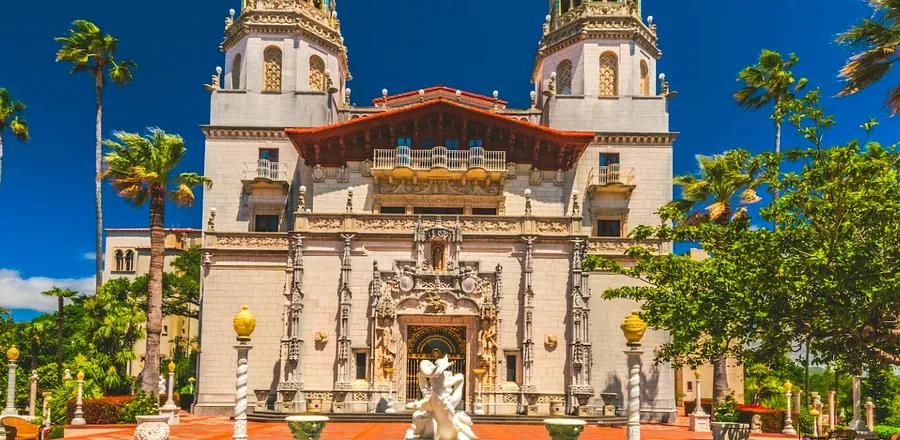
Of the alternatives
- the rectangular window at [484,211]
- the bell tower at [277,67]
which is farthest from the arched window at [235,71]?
the rectangular window at [484,211]

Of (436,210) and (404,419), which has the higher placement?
(436,210)

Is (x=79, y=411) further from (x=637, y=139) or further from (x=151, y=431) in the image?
(x=637, y=139)

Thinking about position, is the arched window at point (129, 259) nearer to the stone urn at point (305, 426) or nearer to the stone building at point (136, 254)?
the stone building at point (136, 254)

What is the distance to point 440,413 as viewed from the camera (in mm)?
17828

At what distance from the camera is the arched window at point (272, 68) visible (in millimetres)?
42594

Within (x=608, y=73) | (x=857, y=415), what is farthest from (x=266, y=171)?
(x=857, y=415)

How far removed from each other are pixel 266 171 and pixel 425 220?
9.06 metres

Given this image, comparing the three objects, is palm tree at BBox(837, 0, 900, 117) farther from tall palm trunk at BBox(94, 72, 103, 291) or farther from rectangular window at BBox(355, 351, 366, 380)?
tall palm trunk at BBox(94, 72, 103, 291)

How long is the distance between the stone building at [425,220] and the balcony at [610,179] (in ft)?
0.33

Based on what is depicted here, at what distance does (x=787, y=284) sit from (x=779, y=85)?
1528 centimetres

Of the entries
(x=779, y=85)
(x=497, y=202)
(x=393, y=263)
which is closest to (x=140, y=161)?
→ (x=393, y=263)

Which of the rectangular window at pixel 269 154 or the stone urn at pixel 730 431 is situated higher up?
the rectangular window at pixel 269 154

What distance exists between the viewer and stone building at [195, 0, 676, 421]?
3550cm

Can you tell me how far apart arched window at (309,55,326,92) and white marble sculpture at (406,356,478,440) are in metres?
28.1
